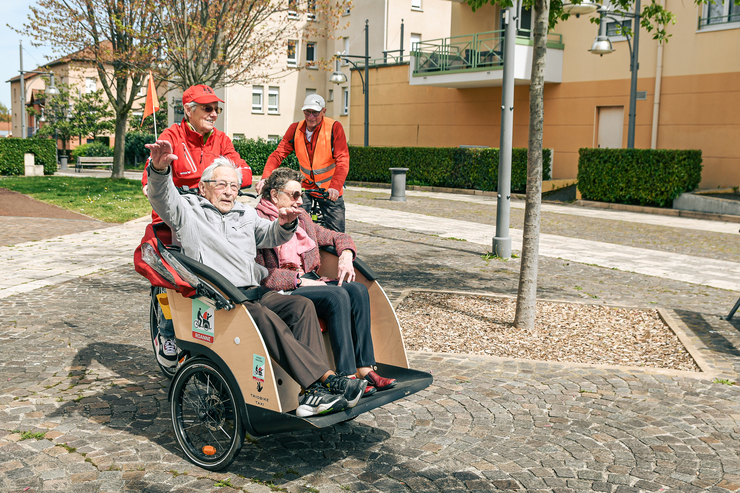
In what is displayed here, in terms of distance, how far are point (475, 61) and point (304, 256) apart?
80.2 ft

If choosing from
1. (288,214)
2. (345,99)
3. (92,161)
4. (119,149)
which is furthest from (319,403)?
(345,99)

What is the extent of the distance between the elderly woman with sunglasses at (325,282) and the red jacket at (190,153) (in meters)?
0.78

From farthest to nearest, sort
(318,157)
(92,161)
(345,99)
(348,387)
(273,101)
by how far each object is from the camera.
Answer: (273,101) < (345,99) < (92,161) < (318,157) < (348,387)

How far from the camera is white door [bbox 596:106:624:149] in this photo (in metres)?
24.8

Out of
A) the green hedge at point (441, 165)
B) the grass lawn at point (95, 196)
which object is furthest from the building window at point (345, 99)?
the grass lawn at point (95, 196)

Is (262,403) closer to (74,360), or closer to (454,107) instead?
(74,360)

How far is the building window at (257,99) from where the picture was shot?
4762 cm

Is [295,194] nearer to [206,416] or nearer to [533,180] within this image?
[206,416]

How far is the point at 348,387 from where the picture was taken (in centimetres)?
346

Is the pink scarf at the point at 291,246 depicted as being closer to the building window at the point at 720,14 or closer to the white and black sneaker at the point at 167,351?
the white and black sneaker at the point at 167,351

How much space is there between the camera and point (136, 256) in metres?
3.95

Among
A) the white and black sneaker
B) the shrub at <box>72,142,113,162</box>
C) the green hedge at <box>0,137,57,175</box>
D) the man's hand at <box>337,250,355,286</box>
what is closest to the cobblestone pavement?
the white and black sneaker

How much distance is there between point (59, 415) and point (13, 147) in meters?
30.0

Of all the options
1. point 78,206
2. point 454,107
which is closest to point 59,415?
point 78,206
